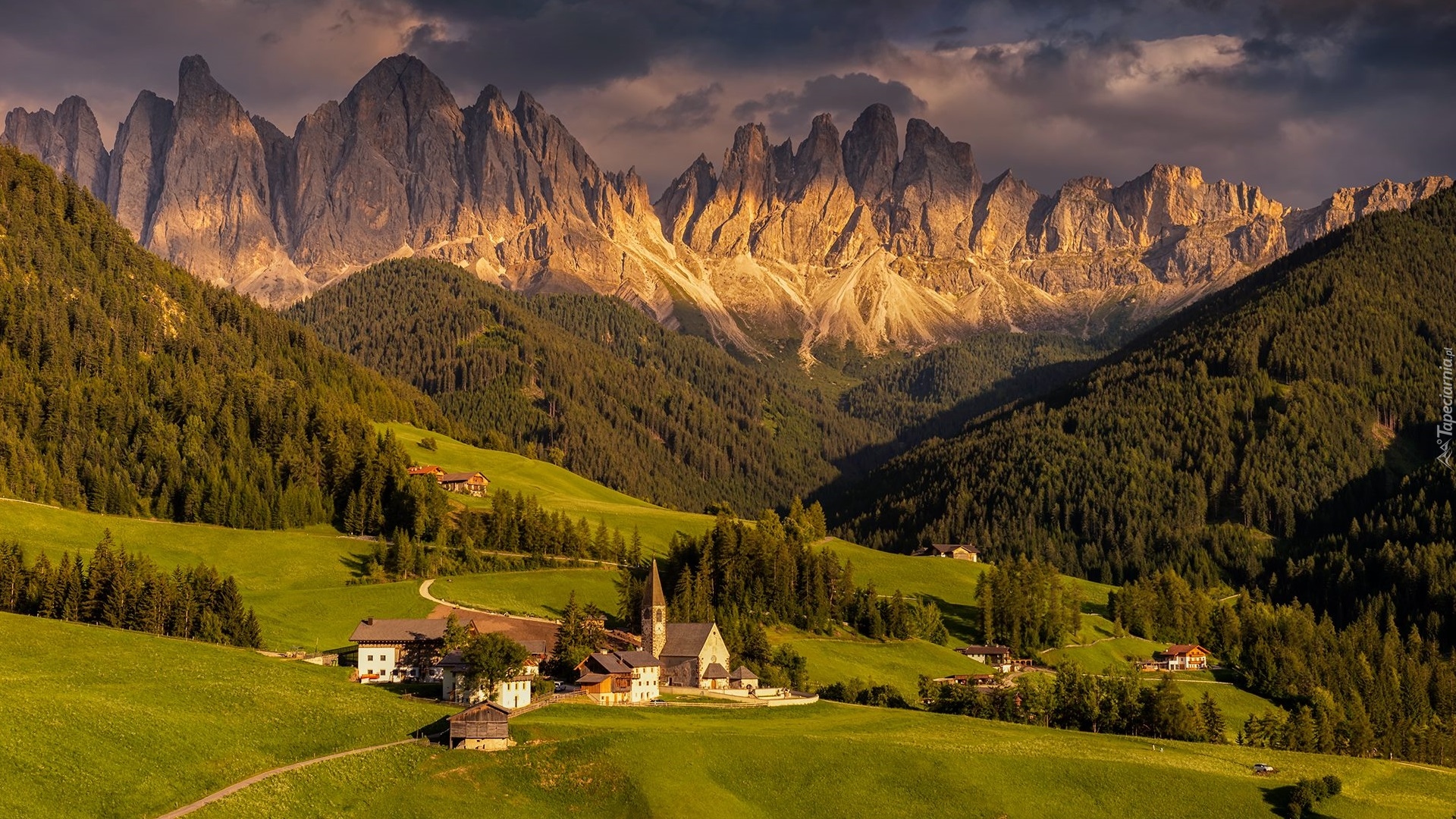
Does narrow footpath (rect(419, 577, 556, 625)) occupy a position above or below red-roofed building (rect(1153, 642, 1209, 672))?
above

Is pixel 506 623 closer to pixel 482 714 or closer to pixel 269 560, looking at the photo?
pixel 269 560

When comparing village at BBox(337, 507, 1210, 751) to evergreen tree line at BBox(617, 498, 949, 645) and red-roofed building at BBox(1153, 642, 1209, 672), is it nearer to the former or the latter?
evergreen tree line at BBox(617, 498, 949, 645)

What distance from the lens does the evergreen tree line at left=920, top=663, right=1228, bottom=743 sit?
449 feet

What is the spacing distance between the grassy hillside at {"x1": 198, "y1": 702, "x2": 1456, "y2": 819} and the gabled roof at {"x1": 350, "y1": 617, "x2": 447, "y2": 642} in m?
22.1

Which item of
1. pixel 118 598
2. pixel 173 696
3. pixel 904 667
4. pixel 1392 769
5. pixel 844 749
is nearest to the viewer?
pixel 173 696

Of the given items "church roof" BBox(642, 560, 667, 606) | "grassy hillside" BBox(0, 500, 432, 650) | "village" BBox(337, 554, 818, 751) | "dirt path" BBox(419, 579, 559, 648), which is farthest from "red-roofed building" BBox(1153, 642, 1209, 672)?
"grassy hillside" BBox(0, 500, 432, 650)

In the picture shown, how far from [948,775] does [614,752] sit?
82.7 feet

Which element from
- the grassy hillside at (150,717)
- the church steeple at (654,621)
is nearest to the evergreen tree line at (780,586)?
the church steeple at (654,621)

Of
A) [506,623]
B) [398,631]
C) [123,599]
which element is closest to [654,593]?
[506,623]

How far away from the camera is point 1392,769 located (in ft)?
→ 402

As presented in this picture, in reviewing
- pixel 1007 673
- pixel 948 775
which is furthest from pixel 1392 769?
pixel 1007 673

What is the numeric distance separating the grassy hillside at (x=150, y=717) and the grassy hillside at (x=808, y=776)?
16.2ft

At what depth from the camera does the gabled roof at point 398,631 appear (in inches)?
5300

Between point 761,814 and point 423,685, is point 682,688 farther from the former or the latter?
point 761,814
